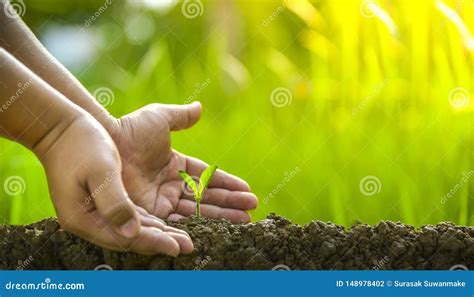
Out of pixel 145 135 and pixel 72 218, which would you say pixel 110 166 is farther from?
pixel 145 135

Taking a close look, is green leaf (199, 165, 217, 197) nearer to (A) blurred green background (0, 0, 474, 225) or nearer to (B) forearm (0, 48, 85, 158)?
(B) forearm (0, 48, 85, 158)

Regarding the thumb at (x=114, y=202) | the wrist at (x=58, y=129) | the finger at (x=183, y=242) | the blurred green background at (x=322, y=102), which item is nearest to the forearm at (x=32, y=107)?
the wrist at (x=58, y=129)

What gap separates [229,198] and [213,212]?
3.3 inches

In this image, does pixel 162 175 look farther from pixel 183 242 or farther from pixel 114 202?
pixel 114 202

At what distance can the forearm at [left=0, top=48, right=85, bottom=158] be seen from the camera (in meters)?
1.78

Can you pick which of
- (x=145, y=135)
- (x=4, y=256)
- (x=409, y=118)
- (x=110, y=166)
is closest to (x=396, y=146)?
(x=409, y=118)

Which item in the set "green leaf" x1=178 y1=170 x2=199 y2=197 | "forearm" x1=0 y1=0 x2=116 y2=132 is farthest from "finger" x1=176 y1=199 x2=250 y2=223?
"forearm" x1=0 y1=0 x2=116 y2=132

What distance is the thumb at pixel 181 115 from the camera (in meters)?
2.37

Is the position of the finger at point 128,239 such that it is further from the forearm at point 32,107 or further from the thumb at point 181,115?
the thumb at point 181,115

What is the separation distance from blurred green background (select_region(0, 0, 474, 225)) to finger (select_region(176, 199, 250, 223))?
0.98 ft

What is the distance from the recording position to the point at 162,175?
2393 millimetres

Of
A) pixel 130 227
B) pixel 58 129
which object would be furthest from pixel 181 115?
pixel 130 227

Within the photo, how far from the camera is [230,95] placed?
9.56 feet

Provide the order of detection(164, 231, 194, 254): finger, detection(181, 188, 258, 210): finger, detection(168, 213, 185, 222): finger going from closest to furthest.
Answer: detection(164, 231, 194, 254): finger < detection(168, 213, 185, 222): finger < detection(181, 188, 258, 210): finger
